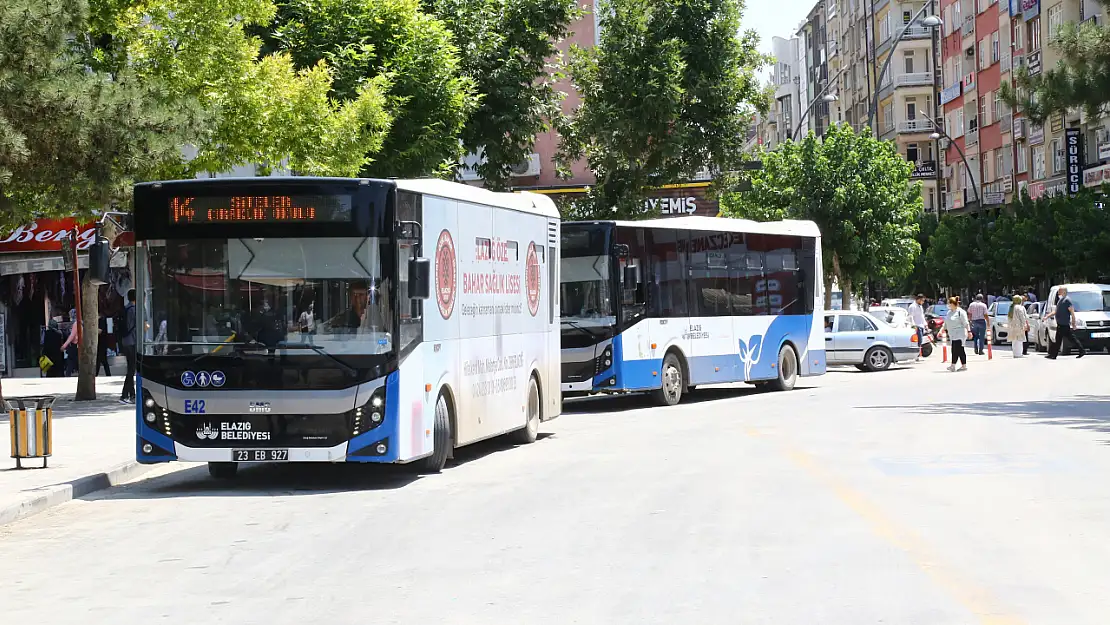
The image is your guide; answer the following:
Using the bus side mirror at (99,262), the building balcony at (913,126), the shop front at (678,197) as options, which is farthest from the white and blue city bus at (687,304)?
the building balcony at (913,126)

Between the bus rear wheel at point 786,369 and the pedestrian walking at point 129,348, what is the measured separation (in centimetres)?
1180

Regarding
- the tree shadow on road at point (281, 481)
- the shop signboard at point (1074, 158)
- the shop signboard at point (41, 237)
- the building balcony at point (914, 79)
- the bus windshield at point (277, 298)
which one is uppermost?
the building balcony at point (914, 79)

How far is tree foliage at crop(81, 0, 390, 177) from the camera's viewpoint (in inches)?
1004

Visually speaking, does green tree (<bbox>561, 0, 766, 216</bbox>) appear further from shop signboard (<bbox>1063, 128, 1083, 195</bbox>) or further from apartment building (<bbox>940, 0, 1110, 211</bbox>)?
shop signboard (<bbox>1063, 128, 1083, 195</bbox>)

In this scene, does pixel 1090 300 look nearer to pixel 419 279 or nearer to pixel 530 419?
pixel 530 419

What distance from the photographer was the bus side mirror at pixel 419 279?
44.6ft

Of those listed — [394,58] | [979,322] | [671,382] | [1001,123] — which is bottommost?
[671,382]

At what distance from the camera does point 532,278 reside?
60.6 ft

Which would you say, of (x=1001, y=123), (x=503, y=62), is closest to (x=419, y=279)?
(x=503, y=62)

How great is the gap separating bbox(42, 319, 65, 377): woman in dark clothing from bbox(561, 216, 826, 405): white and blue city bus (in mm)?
17950

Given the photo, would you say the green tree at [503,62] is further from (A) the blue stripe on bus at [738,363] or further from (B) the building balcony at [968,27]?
(B) the building balcony at [968,27]

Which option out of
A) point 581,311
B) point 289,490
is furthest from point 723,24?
point 289,490

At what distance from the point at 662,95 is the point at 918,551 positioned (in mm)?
27809

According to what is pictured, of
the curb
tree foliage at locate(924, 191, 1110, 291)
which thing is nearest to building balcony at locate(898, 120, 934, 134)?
tree foliage at locate(924, 191, 1110, 291)
